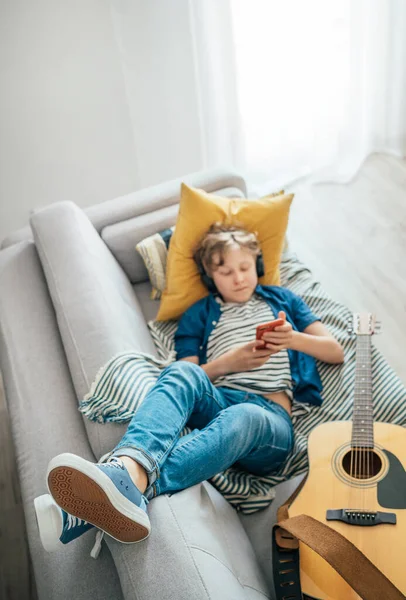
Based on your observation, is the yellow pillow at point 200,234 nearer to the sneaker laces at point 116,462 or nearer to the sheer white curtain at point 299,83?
the sneaker laces at point 116,462

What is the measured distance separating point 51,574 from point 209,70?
2.32m

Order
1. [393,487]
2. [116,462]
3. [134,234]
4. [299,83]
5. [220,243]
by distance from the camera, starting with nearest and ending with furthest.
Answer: [116,462] < [393,487] < [220,243] < [134,234] < [299,83]

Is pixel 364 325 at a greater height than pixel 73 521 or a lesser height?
lesser

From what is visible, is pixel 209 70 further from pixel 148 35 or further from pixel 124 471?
pixel 124 471

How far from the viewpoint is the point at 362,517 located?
55.3 inches

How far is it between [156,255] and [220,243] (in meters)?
0.28

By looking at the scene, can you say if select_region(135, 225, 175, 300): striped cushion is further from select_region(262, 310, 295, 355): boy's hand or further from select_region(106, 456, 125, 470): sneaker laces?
select_region(106, 456, 125, 470): sneaker laces

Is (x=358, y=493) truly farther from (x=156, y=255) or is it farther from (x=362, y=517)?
(x=156, y=255)

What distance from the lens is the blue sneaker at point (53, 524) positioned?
1.23 meters

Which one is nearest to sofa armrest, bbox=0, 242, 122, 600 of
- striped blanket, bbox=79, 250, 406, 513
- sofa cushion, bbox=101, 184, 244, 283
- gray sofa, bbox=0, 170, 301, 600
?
gray sofa, bbox=0, 170, 301, 600

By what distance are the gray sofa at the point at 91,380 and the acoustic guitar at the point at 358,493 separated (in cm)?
13

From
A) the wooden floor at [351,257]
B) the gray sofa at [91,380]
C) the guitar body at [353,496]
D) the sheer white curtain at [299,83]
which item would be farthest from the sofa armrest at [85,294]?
the sheer white curtain at [299,83]

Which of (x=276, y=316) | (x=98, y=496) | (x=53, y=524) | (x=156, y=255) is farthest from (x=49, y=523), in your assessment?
A: (x=156, y=255)

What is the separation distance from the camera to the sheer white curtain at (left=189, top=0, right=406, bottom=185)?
295cm
